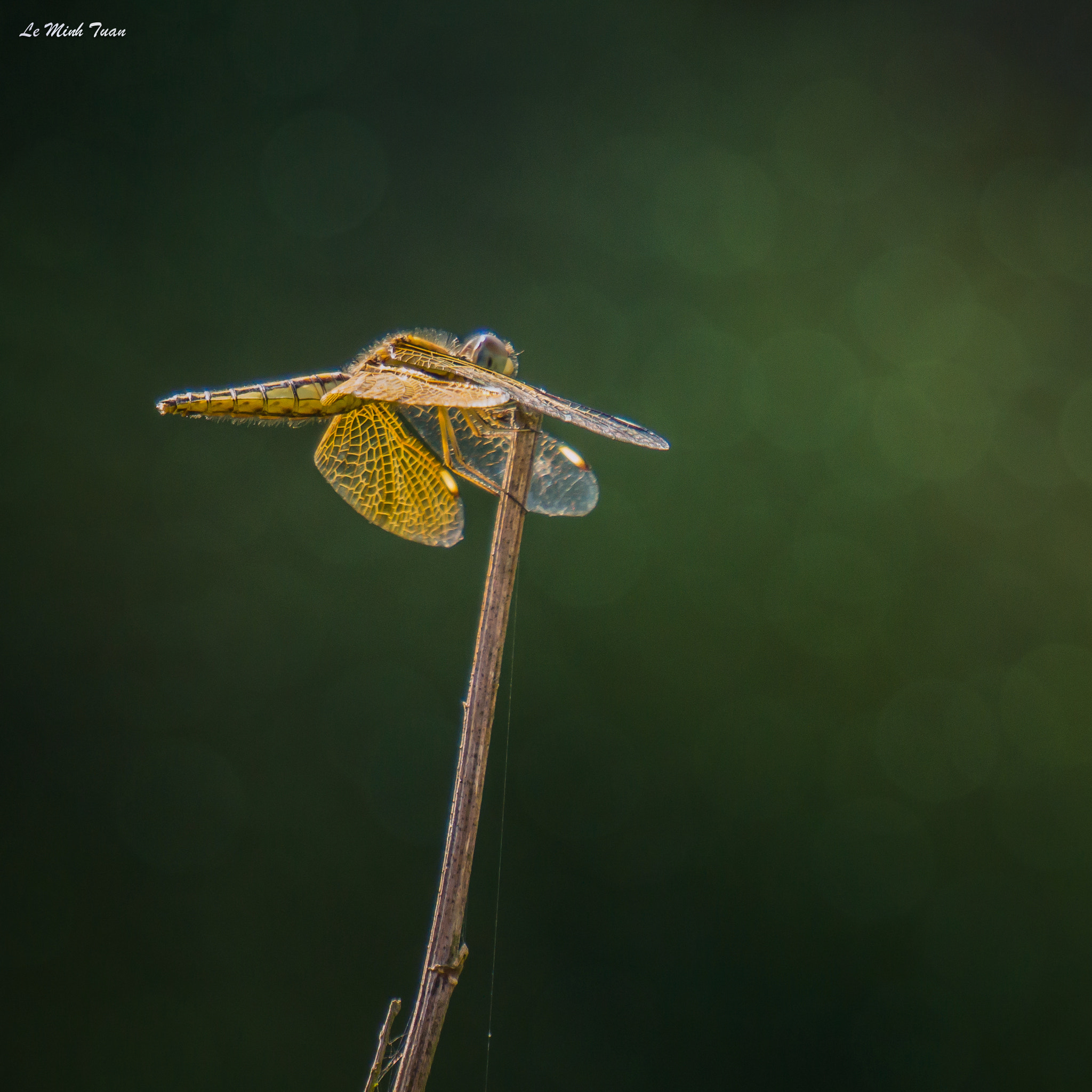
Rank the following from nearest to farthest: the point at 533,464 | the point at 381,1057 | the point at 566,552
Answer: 1. the point at 381,1057
2. the point at 533,464
3. the point at 566,552

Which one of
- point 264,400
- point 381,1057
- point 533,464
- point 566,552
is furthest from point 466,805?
point 566,552

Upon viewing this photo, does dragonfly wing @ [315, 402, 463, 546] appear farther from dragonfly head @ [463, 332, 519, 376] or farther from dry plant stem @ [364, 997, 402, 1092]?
dry plant stem @ [364, 997, 402, 1092]

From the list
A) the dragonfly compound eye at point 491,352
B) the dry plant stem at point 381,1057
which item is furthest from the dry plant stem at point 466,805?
the dragonfly compound eye at point 491,352

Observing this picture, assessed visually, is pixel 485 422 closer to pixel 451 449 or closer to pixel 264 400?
pixel 451 449

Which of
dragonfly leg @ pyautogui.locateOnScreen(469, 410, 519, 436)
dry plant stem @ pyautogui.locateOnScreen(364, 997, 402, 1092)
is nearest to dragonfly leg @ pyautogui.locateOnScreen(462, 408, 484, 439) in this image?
dragonfly leg @ pyautogui.locateOnScreen(469, 410, 519, 436)

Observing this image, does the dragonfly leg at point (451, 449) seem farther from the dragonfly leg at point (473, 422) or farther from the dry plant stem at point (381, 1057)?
the dry plant stem at point (381, 1057)


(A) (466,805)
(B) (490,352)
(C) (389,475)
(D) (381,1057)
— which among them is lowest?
(D) (381,1057)
